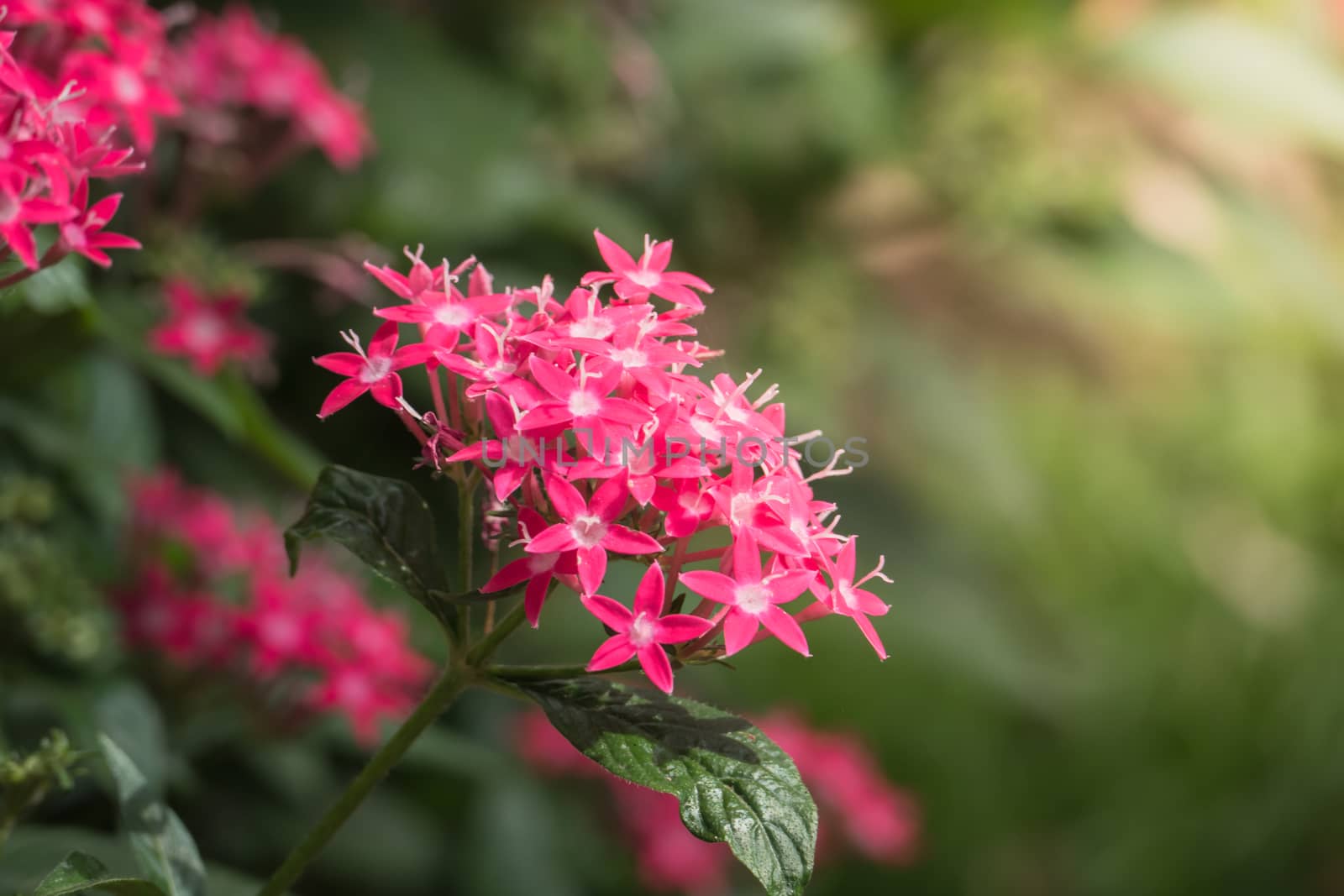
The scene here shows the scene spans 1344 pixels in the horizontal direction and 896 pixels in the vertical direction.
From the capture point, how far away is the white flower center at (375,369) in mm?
405

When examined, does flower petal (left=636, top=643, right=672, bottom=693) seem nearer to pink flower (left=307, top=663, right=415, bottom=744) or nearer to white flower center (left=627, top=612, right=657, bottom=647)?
white flower center (left=627, top=612, right=657, bottom=647)

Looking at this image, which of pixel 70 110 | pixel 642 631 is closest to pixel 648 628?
pixel 642 631

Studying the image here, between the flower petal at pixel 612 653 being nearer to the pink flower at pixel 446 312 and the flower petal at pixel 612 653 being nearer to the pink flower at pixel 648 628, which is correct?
the pink flower at pixel 648 628

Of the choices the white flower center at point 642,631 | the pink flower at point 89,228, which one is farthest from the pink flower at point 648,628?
the pink flower at point 89,228

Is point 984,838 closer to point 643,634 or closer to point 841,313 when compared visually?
point 841,313

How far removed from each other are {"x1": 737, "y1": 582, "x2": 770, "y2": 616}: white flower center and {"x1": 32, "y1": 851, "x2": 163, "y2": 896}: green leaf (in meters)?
0.22

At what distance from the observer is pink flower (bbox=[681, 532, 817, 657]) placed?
384 millimetres

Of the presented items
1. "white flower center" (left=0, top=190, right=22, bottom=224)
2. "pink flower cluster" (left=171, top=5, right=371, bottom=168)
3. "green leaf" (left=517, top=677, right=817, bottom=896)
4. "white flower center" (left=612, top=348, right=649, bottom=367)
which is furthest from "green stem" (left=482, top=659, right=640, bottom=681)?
"pink flower cluster" (left=171, top=5, right=371, bottom=168)

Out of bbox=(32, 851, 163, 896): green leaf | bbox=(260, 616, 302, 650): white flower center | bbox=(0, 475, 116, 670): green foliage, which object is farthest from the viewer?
bbox=(260, 616, 302, 650): white flower center

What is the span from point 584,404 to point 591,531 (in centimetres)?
4

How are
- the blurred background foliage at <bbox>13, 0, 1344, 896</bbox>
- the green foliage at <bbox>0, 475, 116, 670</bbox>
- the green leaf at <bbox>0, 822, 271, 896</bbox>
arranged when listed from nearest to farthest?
the green leaf at <bbox>0, 822, 271, 896</bbox> < the green foliage at <bbox>0, 475, 116, 670</bbox> < the blurred background foliage at <bbox>13, 0, 1344, 896</bbox>

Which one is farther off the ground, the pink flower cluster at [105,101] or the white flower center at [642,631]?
the white flower center at [642,631]

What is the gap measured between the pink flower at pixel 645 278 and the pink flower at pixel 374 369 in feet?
0.24

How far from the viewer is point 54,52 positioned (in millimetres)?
510
